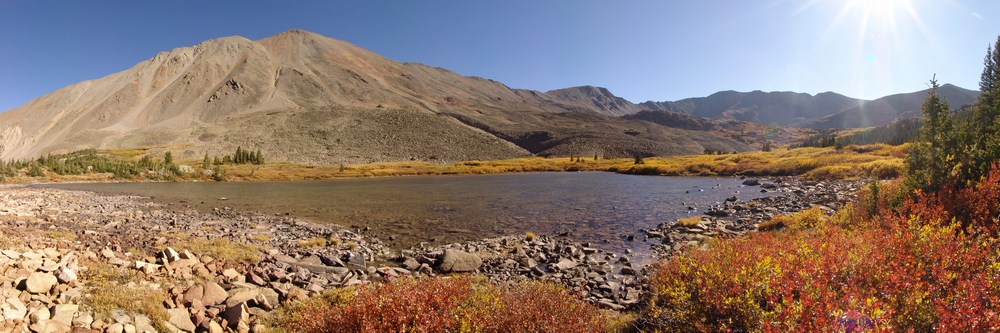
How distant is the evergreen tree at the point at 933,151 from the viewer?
528 inches

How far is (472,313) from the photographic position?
6.46 meters

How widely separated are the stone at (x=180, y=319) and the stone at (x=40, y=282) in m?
1.96

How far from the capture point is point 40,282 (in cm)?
742

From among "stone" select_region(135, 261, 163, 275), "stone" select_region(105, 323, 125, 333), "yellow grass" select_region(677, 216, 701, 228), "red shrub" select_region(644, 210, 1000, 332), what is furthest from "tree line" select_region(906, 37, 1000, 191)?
"stone" select_region(135, 261, 163, 275)

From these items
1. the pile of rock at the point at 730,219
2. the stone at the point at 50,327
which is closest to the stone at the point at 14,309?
the stone at the point at 50,327

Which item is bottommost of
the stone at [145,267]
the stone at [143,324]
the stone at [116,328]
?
the stone at [143,324]

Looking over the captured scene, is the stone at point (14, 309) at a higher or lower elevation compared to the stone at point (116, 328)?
higher

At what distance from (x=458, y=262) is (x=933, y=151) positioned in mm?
16231

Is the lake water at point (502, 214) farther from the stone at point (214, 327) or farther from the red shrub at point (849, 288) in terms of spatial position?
the stone at point (214, 327)

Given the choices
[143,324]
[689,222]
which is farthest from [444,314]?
[689,222]

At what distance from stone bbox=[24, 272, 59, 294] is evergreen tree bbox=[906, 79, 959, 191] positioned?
2236cm

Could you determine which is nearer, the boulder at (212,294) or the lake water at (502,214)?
the boulder at (212,294)

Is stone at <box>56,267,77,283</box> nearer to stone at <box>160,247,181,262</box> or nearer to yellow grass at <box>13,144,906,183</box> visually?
stone at <box>160,247,181,262</box>

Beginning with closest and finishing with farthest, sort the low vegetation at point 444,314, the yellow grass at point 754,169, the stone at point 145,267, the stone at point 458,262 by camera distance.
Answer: the low vegetation at point 444,314 → the stone at point 145,267 → the stone at point 458,262 → the yellow grass at point 754,169
